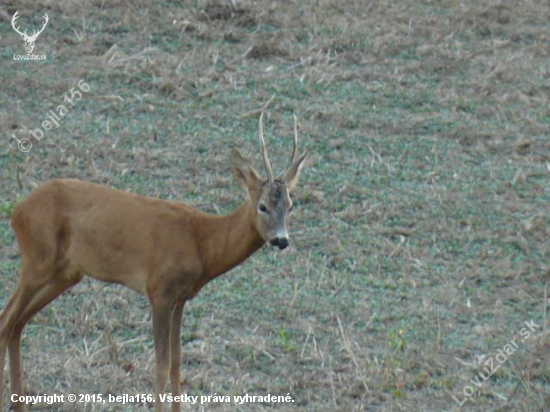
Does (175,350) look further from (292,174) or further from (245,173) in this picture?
(292,174)

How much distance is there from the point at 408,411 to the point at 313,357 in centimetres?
95

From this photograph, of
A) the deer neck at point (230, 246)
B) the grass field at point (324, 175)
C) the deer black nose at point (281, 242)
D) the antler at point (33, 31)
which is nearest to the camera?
the deer black nose at point (281, 242)

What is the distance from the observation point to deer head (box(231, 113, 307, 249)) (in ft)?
25.8

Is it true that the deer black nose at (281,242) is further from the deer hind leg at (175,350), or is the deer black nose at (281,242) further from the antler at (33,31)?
the antler at (33,31)

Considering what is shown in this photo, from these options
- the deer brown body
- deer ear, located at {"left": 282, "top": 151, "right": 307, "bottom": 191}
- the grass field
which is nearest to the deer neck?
the deer brown body

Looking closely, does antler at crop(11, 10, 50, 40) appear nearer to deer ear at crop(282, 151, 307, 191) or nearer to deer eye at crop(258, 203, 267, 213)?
deer ear at crop(282, 151, 307, 191)

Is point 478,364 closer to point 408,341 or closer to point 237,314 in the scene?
point 408,341

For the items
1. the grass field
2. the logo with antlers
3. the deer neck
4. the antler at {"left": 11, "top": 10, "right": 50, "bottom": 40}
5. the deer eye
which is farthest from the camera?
the antler at {"left": 11, "top": 10, "right": 50, "bottom": 40}

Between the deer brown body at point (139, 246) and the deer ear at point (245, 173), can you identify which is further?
the deer ear at point (245, 173)

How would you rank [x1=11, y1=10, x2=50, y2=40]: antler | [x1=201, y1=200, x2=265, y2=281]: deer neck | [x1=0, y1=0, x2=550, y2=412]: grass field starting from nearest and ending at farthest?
1. [x1=201, y1=200, x2=265, y2=281]: deer neck
2. [x1=0, y1=0, x2=550, y2=412]: grass field
3. [x1=11, y1=10, x2=50, y2=40]: antler

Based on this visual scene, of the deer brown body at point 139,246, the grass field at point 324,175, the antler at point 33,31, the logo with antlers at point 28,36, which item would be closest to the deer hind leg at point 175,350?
the deer brown body at point 139,246

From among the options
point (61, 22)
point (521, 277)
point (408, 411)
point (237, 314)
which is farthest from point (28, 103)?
point (408, 411)

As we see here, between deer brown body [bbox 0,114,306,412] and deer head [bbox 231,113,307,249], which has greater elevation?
deer head [bbox 231,113,307,249]

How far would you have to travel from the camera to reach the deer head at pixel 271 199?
7.87 metres
